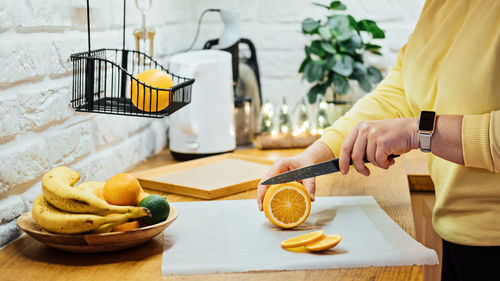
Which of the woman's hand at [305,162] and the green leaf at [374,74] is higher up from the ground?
the green leaf at [374,74]

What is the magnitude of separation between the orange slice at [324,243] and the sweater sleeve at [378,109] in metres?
0.33

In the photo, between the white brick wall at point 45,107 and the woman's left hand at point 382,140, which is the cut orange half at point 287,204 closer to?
the woman's left hand at point 382,140

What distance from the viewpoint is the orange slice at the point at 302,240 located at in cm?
96

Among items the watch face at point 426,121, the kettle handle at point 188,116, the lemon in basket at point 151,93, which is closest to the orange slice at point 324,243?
the watch face at point 426,121

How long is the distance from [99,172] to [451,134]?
838mm

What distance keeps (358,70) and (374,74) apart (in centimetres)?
7

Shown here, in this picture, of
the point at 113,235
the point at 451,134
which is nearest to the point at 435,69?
the point at 451,134

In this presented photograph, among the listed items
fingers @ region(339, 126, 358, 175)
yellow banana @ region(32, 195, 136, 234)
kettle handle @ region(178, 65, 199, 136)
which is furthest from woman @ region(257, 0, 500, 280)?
kettle handle @ region(178, 65, 199, 136)

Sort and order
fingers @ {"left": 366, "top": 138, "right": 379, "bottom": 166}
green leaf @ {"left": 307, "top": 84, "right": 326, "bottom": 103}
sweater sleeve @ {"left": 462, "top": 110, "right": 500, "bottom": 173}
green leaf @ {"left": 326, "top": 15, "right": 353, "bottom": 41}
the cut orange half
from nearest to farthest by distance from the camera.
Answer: sweater sleeve @ {"left": 462, "top": 110, "right": 500, "bottom": 173}
fingers @ {"left": 366, "top": 138, "right": 379, "bottom": 166}
the cut orange half
green leaf @ {"left": 326, "top": 15, "right": 353, "bottom": 41}
green leaf @ {"left": 307, "top": 84, "right": 326, "bottom": 103}

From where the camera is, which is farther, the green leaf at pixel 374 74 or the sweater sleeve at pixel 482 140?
the green leaf at pixel 374 74

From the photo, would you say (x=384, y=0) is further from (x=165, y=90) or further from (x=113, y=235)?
(x=113, y=235)

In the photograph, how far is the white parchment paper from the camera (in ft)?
3.03

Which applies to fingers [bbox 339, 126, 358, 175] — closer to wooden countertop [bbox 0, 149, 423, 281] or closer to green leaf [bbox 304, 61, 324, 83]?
wooden countertop [bbox 0, 149, 423, 281]

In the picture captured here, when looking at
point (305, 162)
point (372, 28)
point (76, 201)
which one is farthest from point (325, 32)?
point (76, 201)
